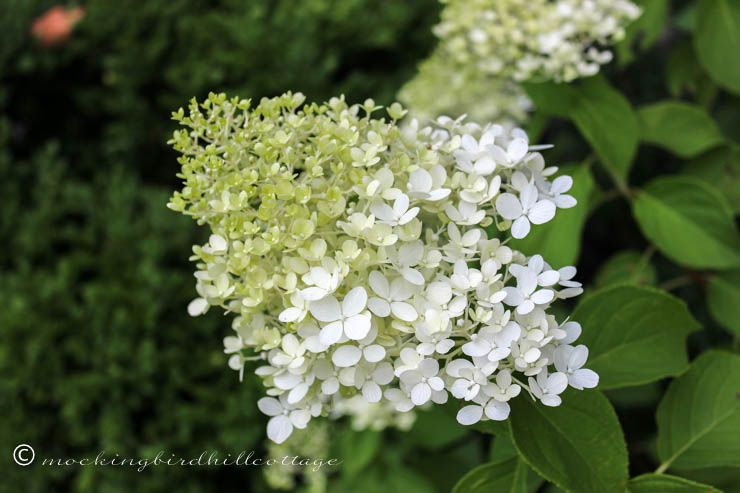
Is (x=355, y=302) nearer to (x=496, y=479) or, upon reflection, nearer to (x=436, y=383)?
(x=436, y=383)

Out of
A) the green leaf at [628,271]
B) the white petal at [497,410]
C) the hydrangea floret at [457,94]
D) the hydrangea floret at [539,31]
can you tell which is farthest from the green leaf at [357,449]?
the white petal at [497,410]

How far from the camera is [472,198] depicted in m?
0.55

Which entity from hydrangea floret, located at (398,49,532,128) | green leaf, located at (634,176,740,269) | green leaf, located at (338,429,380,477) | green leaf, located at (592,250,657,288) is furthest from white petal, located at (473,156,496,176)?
green leaf, located at (338,429,380,477)

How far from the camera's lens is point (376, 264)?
0.52 meters

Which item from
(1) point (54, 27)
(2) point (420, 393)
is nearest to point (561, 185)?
(2) point (420, 393)

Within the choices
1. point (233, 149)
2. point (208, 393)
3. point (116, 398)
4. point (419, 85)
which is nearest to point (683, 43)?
point (419, 85)

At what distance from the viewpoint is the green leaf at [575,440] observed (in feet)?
1.82

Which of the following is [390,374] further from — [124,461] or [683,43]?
[683,43]

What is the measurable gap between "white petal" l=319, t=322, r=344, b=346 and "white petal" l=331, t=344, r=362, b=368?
0.05 ft

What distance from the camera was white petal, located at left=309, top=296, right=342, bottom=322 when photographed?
0.50 metres

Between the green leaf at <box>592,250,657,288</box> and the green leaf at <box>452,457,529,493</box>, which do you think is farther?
the green leaf at <box>592,250,657,288</box>

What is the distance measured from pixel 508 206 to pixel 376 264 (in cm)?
12

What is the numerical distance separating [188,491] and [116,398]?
29cm

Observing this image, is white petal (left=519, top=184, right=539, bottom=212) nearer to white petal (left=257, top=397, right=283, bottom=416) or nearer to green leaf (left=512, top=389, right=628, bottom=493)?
green leaf (left=512, top=389, right=628, bottom=493)
